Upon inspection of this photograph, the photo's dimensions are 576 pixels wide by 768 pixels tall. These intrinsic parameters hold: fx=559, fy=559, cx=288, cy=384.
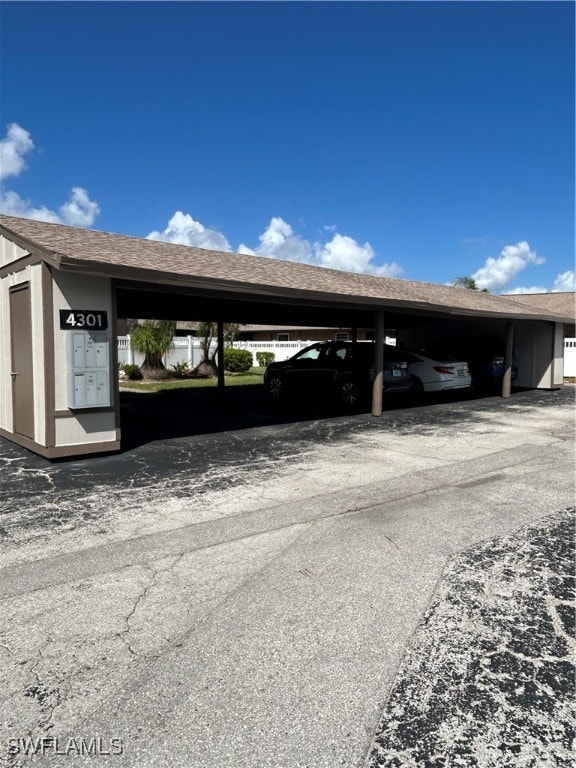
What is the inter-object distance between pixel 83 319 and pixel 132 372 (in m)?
15.7

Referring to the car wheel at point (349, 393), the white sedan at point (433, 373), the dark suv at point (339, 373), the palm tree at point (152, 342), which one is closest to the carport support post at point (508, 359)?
the white sedan at point (433, 373)

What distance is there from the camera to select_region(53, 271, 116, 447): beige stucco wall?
773 cm

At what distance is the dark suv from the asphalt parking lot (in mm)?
6740

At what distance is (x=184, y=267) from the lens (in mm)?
9570

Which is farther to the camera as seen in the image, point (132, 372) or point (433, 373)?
point (132, 372)

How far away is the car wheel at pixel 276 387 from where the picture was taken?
15.6 m

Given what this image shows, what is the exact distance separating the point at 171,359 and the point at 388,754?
23997mm

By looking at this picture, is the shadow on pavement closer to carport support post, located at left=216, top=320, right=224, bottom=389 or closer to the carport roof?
carport support post, located at left=216, top=320, right=224, bottom=389

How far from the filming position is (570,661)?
301 cm

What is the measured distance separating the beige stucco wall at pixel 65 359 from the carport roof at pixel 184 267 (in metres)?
0.38

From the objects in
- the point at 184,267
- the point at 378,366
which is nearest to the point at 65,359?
the point at 184,267

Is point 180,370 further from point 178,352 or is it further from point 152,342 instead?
point 152,342

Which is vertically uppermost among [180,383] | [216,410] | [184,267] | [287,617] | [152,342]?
[184,267]

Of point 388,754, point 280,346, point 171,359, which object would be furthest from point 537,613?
point 280,346
